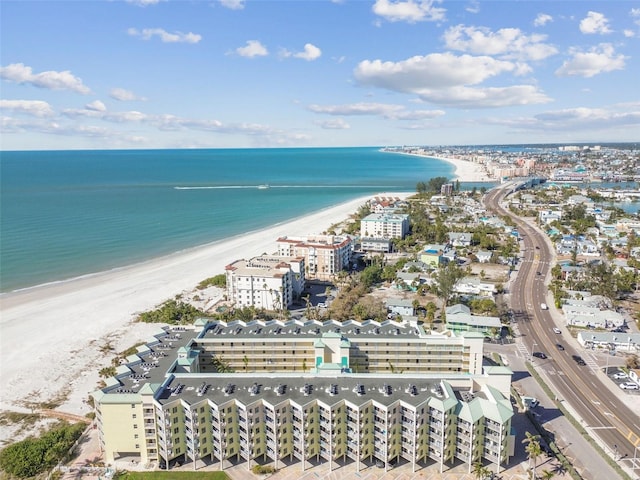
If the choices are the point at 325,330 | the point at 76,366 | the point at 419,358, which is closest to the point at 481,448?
the point at 419,358

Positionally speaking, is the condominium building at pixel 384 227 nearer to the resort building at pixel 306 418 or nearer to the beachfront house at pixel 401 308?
the beachfront house at pixel 401 308

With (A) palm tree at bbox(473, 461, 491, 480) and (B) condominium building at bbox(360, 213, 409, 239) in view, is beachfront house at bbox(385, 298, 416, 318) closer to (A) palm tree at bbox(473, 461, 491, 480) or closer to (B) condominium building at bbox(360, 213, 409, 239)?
(A) palm tree at bbox(473, 461, 491, 480)

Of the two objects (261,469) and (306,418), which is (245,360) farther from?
(306,418)

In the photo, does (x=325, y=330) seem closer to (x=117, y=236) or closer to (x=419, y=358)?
(x=419, y=358)

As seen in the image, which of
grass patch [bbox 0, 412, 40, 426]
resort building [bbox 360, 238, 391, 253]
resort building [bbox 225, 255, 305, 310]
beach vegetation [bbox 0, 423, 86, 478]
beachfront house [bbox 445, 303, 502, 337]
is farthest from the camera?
resort building [bbox 360, 238, 391, 253]

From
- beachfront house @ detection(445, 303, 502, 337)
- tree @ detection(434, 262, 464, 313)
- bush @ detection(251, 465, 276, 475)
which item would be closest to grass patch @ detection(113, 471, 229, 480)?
bush @ detection(251, 465, 276, 475)

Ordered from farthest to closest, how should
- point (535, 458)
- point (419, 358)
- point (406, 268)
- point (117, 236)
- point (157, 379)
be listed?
point (117, 236) < point (406, 268) < point (419, 358) < point (157, 379) < point (535, 458)
